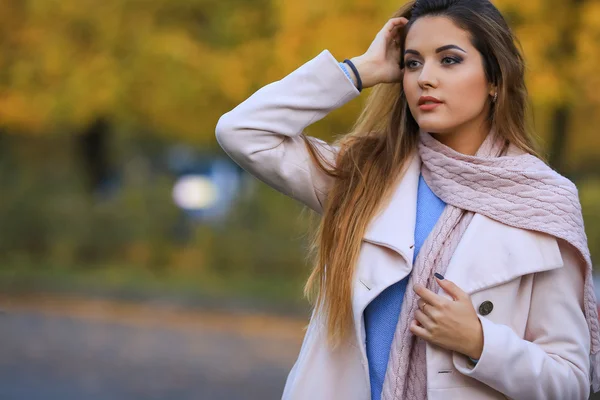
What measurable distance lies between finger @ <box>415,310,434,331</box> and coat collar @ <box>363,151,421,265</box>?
138 millimetres

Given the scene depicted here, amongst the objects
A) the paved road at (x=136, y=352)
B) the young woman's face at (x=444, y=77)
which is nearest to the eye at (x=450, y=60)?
the young woman's face at (x=444, y=77)

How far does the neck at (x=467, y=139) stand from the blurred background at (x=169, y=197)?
595 centimetres

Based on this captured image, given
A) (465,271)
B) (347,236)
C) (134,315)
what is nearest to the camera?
(465,271)

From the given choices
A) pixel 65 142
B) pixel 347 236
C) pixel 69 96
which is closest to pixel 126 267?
pixel 69 96

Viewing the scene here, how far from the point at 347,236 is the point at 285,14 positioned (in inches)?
346

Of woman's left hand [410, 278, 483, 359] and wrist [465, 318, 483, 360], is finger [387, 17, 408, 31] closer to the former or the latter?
woman's left hand [410, 278, 483, 359]

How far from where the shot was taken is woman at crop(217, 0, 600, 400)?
2127mm

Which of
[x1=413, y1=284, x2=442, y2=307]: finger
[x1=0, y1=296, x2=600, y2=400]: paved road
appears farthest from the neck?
[x1=0, y1=296, x2=600, y2=400]: paved road

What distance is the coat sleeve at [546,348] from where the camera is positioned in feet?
6.82

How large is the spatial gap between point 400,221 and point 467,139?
329mm

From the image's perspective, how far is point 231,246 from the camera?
13.6 m

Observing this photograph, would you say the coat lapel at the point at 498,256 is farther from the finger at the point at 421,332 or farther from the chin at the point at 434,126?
the chin at the point at 434,126

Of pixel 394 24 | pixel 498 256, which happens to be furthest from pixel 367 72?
pixel 498 256

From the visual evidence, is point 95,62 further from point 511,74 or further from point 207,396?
point 511,74
